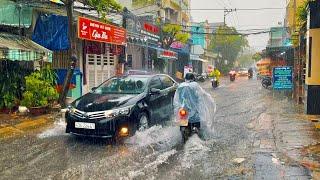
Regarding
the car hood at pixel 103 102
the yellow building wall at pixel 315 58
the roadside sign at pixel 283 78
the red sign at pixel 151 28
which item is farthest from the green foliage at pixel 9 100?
the red sign at pixel 151 28

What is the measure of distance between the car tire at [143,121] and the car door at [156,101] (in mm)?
272

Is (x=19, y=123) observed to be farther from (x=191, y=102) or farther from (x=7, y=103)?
(x=191, y=102)

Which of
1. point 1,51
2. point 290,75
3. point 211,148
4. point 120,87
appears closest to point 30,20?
point 1,51

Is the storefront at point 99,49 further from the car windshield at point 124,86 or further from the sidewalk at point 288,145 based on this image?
the sidewalk at point 288,145

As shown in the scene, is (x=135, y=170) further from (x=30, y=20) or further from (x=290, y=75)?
(x=290, y=75)

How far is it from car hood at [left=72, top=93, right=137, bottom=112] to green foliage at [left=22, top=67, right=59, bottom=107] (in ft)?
13.0

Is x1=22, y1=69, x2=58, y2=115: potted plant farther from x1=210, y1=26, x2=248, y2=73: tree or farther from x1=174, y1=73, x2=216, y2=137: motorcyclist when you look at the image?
x1=210, y1=26, x2=248, y2=73: tree

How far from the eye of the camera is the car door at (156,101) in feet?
32.3

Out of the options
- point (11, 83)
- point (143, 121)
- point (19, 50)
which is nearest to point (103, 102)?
point (143, 121)

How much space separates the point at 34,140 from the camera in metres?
9.16

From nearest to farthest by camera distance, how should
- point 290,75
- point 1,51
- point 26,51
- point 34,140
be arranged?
point 34,140 → point 1,51 → point 26,51 → point 290,75

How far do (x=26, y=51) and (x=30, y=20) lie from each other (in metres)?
2.15

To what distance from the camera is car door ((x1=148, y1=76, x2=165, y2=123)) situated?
9.85 meters

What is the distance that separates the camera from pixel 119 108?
8.59 metres
